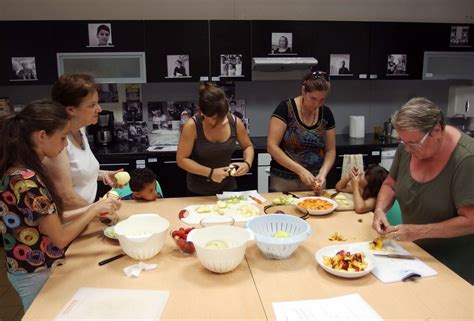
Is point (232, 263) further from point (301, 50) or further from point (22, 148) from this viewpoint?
point (301, 50)

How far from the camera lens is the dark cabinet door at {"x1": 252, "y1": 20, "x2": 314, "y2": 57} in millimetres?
3871

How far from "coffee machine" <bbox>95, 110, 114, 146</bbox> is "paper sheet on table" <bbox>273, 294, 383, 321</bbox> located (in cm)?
313

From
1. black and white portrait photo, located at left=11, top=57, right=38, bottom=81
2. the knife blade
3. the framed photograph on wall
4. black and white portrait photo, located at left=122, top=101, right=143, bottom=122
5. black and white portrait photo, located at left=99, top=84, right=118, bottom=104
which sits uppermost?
the framed photograph on wall

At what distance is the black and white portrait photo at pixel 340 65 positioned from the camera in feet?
13.3

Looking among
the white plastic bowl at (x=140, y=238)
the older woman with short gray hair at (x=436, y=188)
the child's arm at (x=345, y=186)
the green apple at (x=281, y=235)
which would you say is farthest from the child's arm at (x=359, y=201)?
the white plastic bowl at (x=140, y=238)

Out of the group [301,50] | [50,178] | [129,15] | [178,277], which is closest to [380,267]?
[178,277]

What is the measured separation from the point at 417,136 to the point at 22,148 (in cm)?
148

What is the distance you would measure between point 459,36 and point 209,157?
3.28m

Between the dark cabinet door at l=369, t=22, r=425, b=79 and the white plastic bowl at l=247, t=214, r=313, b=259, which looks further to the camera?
the dark cabinet door at l=369, t=22, r=425, b=79

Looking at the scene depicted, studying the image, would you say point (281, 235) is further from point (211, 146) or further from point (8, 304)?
point (8, 304)

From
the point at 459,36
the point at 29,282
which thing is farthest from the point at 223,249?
the point at 459,36

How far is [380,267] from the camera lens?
153cm

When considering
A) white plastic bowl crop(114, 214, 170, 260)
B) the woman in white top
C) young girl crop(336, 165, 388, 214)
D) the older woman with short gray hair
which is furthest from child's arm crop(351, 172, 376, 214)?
the woman in white top

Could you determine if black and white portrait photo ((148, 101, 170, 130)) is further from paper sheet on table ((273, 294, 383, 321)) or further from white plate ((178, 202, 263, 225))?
paper sheet on table ((273, 294, 383, 321))
